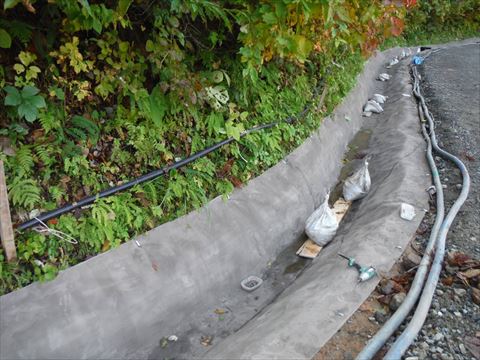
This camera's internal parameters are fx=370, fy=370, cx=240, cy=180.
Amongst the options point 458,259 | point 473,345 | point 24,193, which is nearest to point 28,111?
point 24,193

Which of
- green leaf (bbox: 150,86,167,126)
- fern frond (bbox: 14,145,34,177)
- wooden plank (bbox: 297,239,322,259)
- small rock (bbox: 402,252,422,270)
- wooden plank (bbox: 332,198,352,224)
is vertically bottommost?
wooden plank (bbox: 297,239,322,259)

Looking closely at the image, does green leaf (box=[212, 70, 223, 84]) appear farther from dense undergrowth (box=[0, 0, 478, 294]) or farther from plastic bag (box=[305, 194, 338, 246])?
plastic bag (box=[305, 194, 338, 246])

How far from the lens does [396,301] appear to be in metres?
3.64

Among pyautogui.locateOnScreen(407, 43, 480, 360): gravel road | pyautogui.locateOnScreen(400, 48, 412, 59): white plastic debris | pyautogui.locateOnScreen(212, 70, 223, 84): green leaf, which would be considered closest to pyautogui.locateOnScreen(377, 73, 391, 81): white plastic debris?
pyautogui.locateOnScreen(407, 43, 480, 360): gravel road

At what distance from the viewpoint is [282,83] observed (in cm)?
718

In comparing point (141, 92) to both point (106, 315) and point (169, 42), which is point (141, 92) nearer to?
point (169, 42)

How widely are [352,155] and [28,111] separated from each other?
707 cm

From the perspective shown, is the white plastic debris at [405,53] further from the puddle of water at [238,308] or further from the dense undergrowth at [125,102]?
the puddle of water at [238,308]

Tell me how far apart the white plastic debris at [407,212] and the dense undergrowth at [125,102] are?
2.19m

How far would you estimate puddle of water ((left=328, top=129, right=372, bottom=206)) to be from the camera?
290 inches

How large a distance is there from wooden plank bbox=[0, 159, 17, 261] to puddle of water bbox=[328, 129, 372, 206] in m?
5.20

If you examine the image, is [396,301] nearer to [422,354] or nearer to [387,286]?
[387,286]

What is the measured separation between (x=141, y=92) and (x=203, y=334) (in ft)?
10.2

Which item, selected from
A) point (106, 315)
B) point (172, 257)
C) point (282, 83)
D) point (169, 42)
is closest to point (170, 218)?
point (172, 257)
